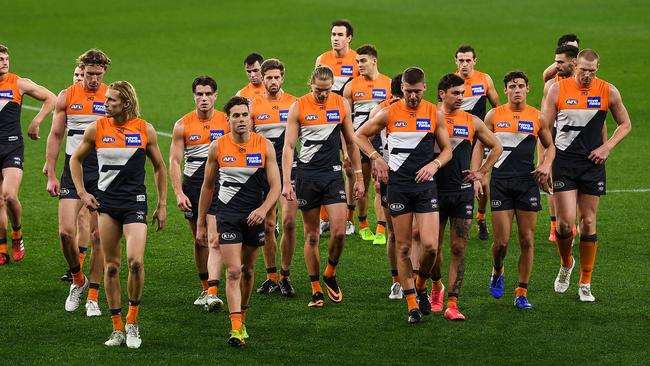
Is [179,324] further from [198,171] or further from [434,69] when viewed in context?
[434,69]

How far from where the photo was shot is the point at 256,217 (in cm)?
1163

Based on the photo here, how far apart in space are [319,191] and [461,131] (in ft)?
5.66

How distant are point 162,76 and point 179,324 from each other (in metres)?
20.5

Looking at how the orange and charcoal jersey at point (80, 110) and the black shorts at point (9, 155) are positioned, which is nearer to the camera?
the orange and charcoal jersey at point (80, 110)

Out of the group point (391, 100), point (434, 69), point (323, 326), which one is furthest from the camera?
point (434, 69)

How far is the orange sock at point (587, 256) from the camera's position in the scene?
13758 mm

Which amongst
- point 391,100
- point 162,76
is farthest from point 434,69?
point 391,100

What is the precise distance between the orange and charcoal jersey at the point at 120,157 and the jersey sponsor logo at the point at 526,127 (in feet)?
13.4

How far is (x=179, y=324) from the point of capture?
1277 centimetres

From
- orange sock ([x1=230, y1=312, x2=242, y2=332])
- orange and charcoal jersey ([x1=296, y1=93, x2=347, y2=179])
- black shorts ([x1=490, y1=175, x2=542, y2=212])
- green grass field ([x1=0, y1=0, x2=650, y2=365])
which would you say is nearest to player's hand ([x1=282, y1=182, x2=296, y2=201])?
orange and charcoal jersey ([x1=296, y1=93, x2=347, y2=179])

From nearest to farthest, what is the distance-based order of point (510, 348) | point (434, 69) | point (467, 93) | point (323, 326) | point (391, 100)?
point (510, 348) < point (323, 326) < point (391, 100) < point (467, 93) < point (434, 69)

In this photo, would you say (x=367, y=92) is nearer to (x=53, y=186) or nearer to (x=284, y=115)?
(x=284, y=115)

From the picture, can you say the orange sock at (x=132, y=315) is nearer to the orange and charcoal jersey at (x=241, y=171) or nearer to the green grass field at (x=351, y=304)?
the green grass field at (x=351, y=304)

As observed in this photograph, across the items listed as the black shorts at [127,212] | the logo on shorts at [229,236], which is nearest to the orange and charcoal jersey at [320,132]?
the logo on shorts at [229,236]
